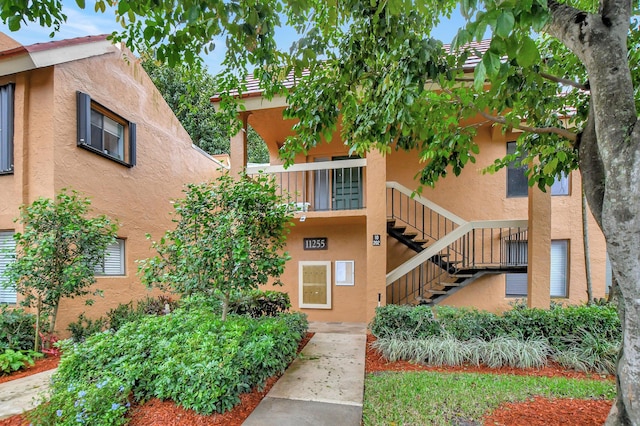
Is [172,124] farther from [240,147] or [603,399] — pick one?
[603,399]

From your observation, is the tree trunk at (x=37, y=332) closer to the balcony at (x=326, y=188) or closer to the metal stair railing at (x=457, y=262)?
the balcony at (x=326, y=188)

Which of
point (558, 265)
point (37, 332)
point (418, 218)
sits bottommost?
point (37, 332)

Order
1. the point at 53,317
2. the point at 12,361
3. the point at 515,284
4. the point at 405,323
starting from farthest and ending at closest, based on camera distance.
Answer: the point at 515,284, the point at 405,323, the point at 53,317, the point at 12,361

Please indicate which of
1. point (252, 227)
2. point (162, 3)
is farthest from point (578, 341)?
point (162, 3)

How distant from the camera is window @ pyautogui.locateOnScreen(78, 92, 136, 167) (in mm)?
6621

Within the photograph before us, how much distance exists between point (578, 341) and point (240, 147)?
7.65m

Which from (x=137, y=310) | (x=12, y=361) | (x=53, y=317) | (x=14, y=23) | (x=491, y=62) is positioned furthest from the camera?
(x=137, y=310)

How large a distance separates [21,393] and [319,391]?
3841 millimetres

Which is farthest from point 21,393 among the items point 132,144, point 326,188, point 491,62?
point 326,188

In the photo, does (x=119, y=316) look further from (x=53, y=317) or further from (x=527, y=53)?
(x=527, y=53)

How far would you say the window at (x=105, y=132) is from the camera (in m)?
6.62

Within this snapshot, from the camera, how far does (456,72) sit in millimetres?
3455

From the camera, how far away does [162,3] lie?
2738 mm

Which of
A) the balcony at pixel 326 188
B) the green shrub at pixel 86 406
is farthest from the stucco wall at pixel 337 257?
the green shrub at pixel 86 406
